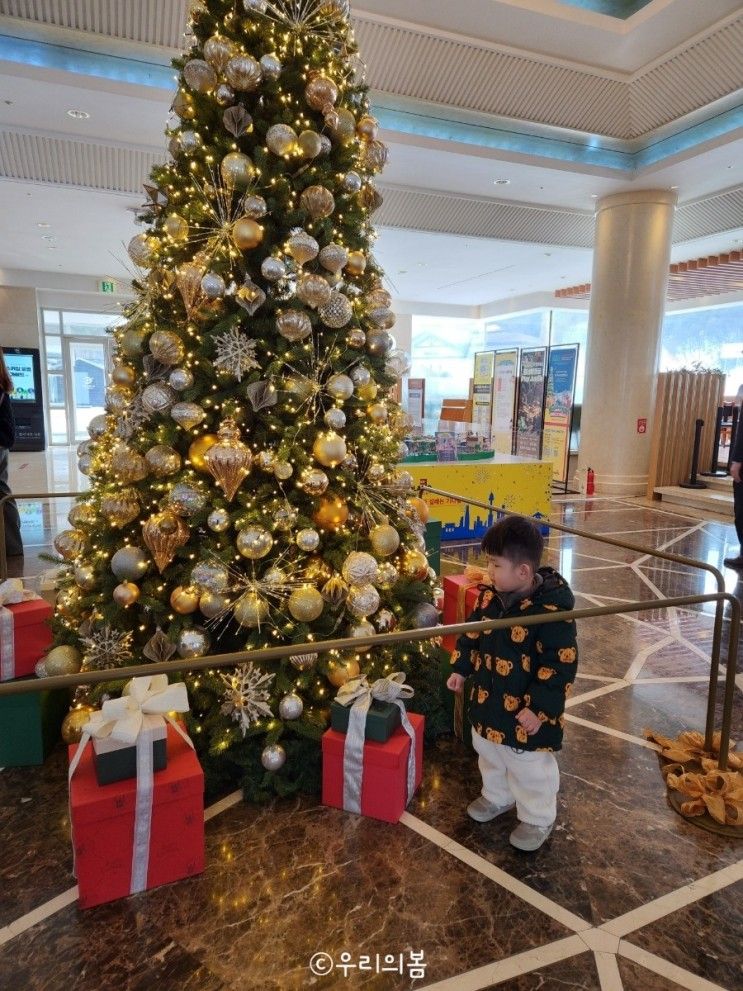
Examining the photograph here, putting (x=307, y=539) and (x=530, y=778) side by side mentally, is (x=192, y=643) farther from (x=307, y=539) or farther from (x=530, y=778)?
(x=530, y=778)

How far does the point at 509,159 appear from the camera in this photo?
28.3 feet

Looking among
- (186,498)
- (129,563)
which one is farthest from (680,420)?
(129,563)

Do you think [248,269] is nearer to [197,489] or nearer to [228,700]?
[197,489]

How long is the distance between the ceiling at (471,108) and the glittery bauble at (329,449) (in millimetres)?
4549

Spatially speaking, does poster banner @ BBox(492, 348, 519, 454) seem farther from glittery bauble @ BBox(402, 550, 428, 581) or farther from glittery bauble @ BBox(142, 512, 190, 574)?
glittery bauble @ BBox(142, 512, 190, 574)

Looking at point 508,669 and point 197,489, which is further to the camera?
point 197,489

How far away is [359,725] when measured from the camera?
2.28 m

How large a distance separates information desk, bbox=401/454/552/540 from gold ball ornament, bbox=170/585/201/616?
13.8 feet

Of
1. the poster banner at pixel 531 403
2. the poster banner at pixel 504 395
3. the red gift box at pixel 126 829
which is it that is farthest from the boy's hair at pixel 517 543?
the poster banner at pixel 504 395

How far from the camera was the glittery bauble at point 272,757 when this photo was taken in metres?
2.38

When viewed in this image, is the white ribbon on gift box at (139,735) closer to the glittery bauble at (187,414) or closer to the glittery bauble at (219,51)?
the glittery bauble at (187,414)

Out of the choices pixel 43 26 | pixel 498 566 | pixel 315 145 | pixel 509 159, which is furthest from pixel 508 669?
pixel 509 159

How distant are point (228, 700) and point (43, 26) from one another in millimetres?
6882

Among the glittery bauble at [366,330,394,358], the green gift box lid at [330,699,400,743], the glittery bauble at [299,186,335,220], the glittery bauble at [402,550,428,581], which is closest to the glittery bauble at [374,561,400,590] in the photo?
the glittery bauble at [402,550,428,581]
